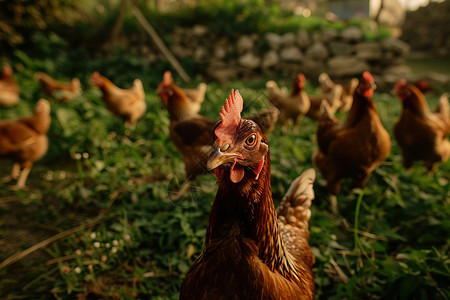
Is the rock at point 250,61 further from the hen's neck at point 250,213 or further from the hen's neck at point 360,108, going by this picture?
the hen's neck at point 250,213

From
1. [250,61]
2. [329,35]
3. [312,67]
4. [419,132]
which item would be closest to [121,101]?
[419,132]

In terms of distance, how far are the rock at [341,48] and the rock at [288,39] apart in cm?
119

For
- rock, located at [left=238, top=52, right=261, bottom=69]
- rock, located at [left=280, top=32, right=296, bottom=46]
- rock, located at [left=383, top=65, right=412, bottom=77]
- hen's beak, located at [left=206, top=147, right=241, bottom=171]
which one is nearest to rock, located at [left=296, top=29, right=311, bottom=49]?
rock, located at [left=280, top=32, right=296, bottom=46]

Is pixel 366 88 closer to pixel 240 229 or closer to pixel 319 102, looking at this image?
pixel 240 229

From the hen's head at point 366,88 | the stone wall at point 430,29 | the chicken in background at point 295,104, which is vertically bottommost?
the hen's head at point 366,88

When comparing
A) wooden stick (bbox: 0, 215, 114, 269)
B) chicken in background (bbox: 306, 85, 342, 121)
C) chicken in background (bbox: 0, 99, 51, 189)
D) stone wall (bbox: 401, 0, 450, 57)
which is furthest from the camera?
stone wall (bbox: 401, 0, 450, 57)

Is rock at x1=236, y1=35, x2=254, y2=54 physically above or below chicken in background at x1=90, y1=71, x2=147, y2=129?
above

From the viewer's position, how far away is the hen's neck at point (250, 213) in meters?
0.89

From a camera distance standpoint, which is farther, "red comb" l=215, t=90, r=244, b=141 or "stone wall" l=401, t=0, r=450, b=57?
"stone wall" l=401, t=0, r=450, b=57

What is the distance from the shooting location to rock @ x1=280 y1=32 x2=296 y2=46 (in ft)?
27.2

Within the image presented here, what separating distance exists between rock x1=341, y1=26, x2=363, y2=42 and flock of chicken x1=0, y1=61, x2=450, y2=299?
5526mm

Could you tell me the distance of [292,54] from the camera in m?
8.27

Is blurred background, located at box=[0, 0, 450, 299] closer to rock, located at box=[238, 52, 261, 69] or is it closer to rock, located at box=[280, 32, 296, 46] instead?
rock, located at box=[238, 52, 261, 69]

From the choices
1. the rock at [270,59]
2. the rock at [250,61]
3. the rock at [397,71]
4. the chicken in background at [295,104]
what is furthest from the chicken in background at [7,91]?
the rock at [397,71]
